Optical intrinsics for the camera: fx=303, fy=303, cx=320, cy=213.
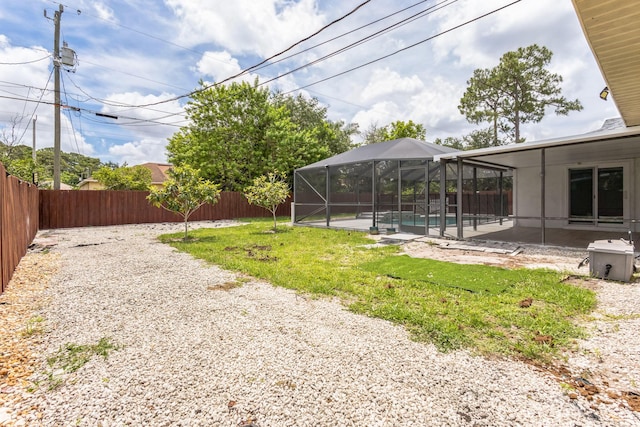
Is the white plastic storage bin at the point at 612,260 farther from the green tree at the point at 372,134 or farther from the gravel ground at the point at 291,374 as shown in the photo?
the green tree at the point at 372,134

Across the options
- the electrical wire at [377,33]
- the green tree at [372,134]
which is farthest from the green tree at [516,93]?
the electrical wire at [377,33]

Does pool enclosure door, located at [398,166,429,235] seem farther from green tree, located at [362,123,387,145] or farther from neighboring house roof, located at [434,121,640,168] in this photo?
green tree, located at [362,123,387,145]

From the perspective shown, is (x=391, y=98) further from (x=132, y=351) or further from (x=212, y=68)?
(x=132, y=351)

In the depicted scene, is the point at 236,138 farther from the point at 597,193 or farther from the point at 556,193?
the point at 597,193

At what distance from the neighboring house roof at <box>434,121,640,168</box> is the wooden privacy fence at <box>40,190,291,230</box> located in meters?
13.0

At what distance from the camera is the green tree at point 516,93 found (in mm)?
20156

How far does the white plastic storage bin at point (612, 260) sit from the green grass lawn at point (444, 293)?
0.53 meters

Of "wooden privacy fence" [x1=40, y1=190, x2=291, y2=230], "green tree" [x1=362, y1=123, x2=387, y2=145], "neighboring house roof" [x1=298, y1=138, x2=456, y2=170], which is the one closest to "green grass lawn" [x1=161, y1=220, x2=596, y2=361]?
"neighboring house roof" [x1=298, y1=138, x2=456, y2=170]

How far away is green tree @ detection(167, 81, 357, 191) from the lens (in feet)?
61.3

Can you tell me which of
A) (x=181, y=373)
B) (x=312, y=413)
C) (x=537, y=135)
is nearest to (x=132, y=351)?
(x=181, y=373)

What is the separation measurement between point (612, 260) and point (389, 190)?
857 centimetres

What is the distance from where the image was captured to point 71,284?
455cm

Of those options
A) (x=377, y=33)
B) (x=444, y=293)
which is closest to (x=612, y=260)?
(x=444, y=293)

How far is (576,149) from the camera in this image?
718cm
